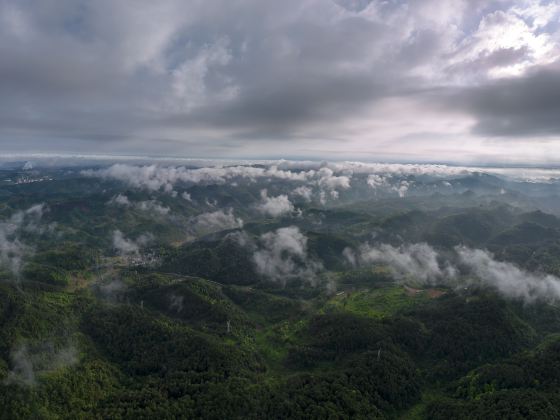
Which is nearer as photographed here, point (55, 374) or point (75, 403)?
point (75, 403)

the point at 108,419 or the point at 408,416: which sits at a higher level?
the point at 108,419

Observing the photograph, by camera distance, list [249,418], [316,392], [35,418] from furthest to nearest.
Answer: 1. [316,392]
2. [249,418]
3. [35,418]

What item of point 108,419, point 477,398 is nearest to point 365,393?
point 477,398

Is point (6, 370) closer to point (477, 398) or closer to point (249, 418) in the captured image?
point (249, 418)

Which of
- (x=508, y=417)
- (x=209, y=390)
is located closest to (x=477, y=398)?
(x=508, y=417)

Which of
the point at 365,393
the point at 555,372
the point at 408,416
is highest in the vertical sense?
the point at 555,372

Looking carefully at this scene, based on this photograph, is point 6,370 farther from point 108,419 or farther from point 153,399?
point 153,399

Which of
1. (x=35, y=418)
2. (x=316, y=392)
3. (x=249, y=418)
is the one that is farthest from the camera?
(x=316, y=392)

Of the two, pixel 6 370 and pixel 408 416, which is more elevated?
pixel 6 370

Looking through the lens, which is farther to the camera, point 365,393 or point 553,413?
point 365,393
